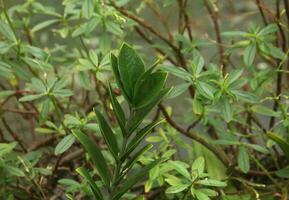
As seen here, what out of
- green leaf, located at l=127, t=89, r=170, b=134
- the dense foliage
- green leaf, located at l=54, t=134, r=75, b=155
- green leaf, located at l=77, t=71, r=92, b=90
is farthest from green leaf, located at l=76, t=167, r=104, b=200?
green leaf, located at l=77, t=71, r=92, b=90

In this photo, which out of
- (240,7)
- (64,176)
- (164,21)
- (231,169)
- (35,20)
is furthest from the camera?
(240,7)

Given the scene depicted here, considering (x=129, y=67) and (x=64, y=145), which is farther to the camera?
(x=64, y=145)

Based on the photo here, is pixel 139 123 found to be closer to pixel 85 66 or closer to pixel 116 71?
pixel 116 71

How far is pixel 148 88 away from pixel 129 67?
0.17ft

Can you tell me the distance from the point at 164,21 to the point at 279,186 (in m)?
0.71

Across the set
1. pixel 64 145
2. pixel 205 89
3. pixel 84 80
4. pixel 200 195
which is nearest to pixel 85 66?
pixel 84 80

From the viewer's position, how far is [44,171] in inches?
52.9

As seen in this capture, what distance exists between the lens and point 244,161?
1.34 m

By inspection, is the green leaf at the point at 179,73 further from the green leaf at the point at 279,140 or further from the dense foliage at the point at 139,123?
the green leaf at the point at 279,140

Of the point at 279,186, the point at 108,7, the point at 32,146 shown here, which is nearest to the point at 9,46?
the point at 108,7

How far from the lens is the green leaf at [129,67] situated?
973 mm

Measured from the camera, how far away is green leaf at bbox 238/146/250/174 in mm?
1329

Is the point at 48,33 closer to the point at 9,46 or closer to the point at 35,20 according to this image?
the point at 35,20

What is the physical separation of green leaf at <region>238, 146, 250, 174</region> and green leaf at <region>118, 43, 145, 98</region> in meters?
0.47
